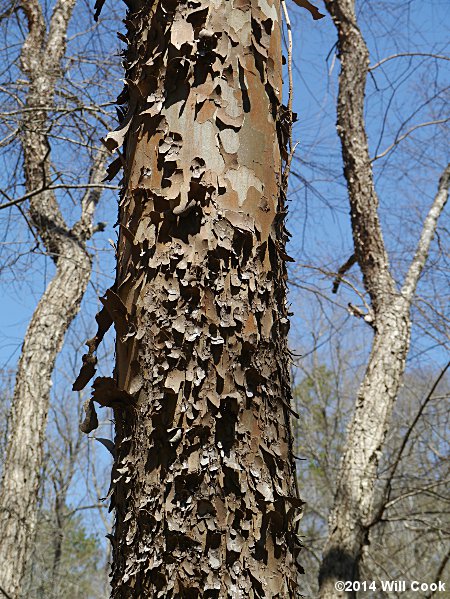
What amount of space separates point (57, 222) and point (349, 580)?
13.5 ft

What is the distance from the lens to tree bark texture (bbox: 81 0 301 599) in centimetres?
108

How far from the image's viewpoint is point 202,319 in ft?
3.84

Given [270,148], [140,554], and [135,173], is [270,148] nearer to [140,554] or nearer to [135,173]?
[135,173]

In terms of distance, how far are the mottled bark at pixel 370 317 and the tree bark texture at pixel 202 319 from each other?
361 cm

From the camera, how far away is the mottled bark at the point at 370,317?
4.56m

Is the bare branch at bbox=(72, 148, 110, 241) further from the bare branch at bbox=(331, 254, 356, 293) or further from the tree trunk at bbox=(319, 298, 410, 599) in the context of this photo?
the tree trunk at bbox=(319, 298, 410, 599)

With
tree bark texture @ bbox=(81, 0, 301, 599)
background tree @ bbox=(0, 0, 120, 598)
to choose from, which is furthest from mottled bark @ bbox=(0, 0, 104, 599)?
tree bark texture @ bbox=(81, 0, 301, 599)

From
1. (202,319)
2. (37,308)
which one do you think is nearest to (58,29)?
(37,308)

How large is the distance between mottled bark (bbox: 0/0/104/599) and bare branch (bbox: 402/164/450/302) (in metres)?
2.62

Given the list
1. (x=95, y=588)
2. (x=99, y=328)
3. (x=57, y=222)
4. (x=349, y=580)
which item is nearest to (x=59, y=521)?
(x=95, y=588)

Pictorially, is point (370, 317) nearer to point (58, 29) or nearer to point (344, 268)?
point (344, 268)

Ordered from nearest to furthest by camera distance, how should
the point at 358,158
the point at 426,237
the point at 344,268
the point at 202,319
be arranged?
1. the point at 202,319
2. the point at 426,237
3. the point at 358,158
4. the point at 344,268

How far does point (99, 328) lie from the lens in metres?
1.33

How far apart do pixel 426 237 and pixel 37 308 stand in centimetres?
345
